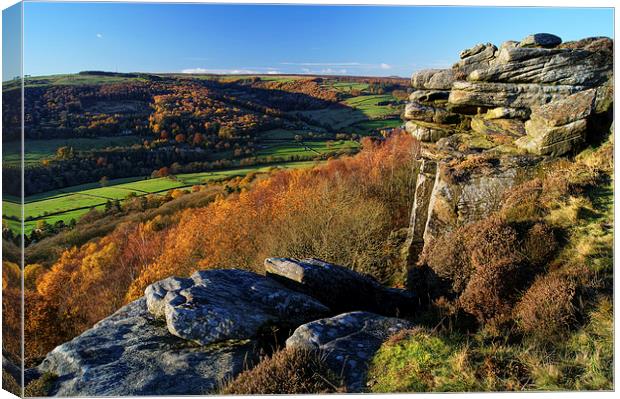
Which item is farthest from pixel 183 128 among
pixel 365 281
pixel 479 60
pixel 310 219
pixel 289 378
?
pixel 289 378

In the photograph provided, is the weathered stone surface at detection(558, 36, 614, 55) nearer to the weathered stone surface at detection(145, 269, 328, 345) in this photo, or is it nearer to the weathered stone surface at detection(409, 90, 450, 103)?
the weathered stone surface at detection(409, 90, 450, 103)

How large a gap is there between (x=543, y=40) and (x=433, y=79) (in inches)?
174

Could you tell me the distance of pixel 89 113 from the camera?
1623 inches

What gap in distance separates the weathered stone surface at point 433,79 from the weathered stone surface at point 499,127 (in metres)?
2.14

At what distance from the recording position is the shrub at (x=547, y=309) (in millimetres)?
7117

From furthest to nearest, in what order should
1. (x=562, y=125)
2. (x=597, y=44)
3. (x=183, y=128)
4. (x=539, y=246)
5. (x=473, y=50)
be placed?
(x=183, y=128)
(x=473, y=50)
(x=597, y=44)
(x=562, y=125)
(x=539, y=246)

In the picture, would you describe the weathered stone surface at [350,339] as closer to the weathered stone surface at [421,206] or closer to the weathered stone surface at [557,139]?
the weathered stone surface at [557,139]

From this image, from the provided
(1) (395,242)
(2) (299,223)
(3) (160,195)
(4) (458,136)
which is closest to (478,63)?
(4) (458,136)

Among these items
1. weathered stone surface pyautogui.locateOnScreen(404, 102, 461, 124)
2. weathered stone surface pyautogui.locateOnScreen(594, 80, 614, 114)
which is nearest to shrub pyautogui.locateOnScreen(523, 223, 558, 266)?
weathered stone surface pyautogui.locateOnScreen(594, 80, 614, 114)

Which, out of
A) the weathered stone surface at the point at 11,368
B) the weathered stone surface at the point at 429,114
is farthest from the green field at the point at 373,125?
the weathered stone surface at the point at 11,368

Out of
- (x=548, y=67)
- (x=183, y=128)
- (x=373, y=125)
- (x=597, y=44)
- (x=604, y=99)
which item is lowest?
(x=183, y=128)

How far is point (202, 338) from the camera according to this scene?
733 cm

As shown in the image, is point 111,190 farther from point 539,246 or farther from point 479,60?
point 539,246

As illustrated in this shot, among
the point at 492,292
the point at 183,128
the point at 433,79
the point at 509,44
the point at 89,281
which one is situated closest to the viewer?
the point at 492,292
